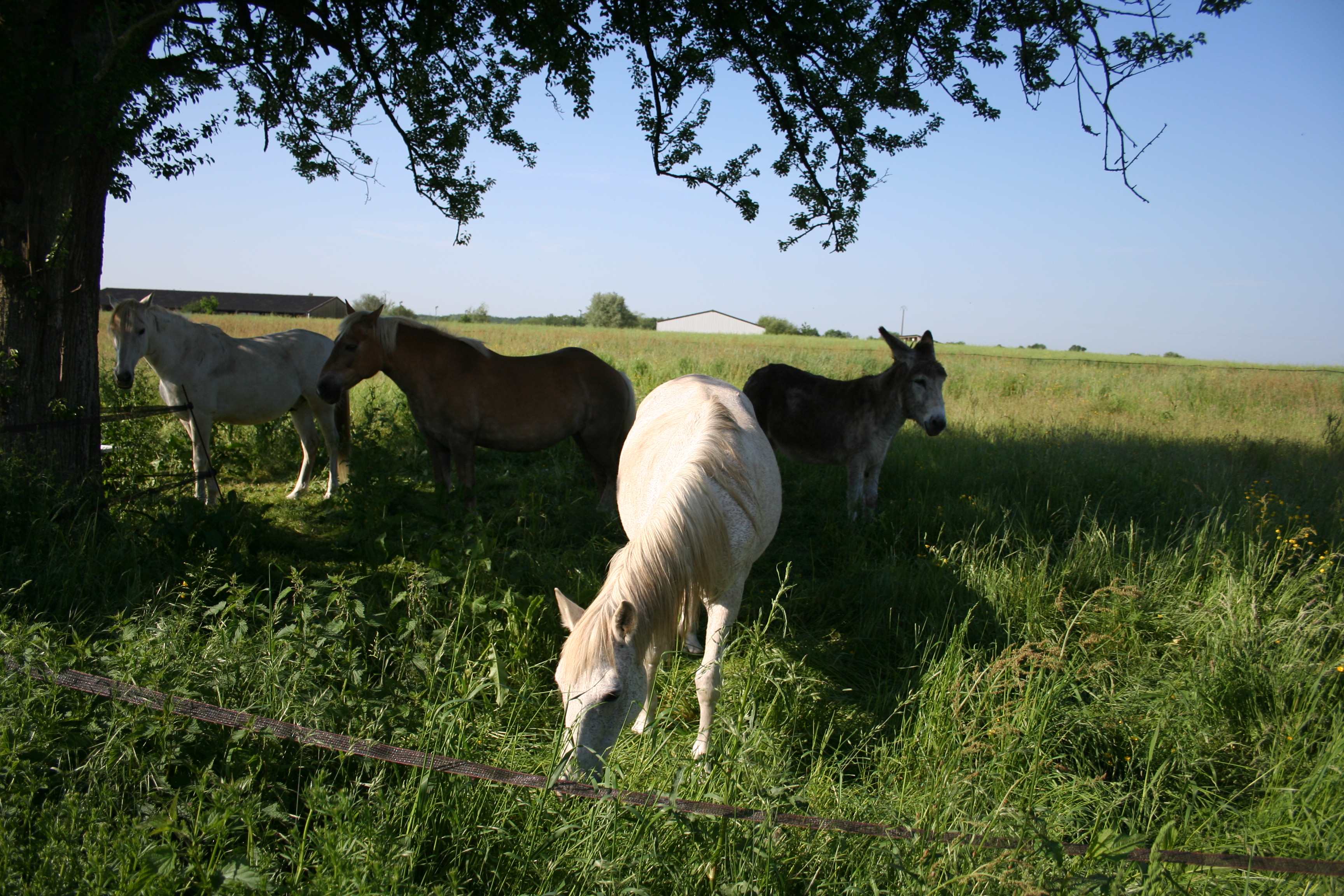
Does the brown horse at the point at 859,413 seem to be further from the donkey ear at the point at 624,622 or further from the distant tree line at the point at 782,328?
the distant tree line at the point at 782,328

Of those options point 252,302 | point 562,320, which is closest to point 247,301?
point 252,302

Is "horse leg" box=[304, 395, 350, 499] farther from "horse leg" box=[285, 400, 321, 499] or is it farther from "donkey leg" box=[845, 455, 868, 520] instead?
"donkey leg" box=[845, 455, 868, 520]

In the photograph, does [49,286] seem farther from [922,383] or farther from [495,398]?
[922,383]

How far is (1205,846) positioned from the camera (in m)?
2.36

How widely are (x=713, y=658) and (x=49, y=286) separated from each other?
5.17 metres

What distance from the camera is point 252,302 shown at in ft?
238

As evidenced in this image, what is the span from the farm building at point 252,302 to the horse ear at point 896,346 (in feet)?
180

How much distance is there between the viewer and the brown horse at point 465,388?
18.1 feet

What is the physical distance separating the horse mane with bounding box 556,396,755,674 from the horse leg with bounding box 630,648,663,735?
32mm

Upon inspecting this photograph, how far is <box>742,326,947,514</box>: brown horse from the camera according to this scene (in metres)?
5.79

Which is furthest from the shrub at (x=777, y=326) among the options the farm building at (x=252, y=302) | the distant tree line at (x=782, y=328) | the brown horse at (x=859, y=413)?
the brown horse at (x=859, y=413)

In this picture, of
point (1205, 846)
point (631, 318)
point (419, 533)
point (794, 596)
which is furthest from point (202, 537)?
point (631, 318)

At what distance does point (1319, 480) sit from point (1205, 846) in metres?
6.42

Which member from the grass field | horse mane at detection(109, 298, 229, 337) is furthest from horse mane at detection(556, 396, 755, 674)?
horse mane at detection(109, 298, 229, 337)
